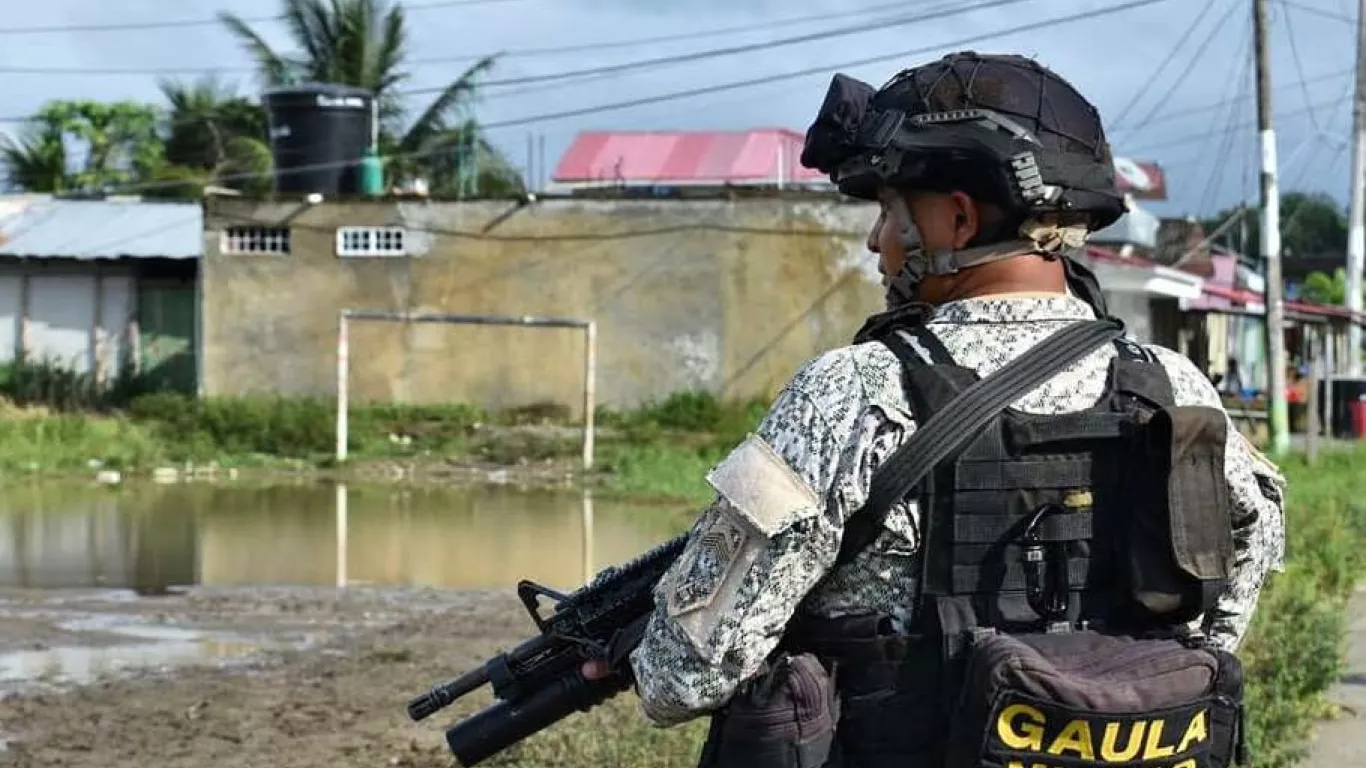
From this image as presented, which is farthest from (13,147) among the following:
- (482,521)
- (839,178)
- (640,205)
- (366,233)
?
(839,178)

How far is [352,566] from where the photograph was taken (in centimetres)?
1289

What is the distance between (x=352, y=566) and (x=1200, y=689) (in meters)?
10.8

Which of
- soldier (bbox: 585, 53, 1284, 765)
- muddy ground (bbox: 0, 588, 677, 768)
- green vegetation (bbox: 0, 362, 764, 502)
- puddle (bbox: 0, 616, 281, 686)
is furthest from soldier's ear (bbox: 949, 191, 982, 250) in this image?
green vegetation (bbox: 0, 362, 764, 502)

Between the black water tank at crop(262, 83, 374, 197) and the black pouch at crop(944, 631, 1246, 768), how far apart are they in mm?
26615

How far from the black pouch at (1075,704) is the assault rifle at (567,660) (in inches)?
21.4

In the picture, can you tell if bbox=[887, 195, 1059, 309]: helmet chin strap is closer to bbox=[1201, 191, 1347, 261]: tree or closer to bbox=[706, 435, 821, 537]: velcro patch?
bbox=[706, 435, 821, 537]: velcro patch

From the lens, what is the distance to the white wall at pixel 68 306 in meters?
28.4

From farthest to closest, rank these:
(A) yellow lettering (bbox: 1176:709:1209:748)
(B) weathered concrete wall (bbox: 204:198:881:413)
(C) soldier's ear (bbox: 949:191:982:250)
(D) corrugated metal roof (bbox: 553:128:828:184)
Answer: (D) corrugated metal roof (bbox: 553:128:828:184) < (B) weathered concrete wall (bbox: 204:198:881:413) < (C) soldier's ear (bbox: 949:191:982:250) < (A) yellow lettering (bbox: 1176:709:1209:748)

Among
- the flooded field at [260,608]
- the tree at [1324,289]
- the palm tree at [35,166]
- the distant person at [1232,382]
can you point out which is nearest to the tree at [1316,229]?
the tree at [1324,289]

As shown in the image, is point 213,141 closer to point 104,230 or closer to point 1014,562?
point 104,230

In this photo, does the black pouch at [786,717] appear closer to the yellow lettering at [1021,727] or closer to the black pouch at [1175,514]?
the yellow lettering at [1021,727]

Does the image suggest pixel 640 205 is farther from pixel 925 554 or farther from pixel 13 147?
pixel 925 554

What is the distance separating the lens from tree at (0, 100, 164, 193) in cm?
3925

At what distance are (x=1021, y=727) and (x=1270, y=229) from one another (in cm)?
2165
